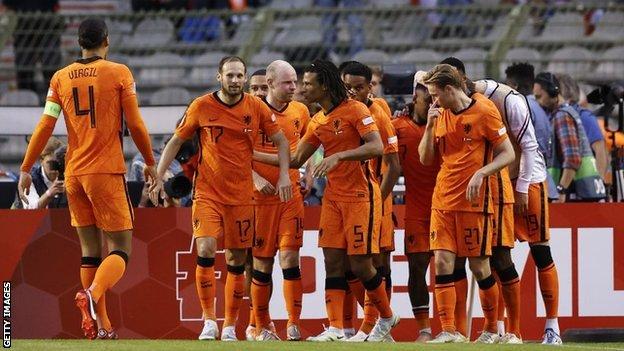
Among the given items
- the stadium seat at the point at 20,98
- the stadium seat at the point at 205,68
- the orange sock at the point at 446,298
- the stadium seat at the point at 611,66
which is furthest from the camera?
the stadium seat at the point at 205,68

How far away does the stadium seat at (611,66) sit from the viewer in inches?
806

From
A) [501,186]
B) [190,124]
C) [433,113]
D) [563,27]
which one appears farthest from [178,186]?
[563,27]

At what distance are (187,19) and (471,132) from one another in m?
9.92

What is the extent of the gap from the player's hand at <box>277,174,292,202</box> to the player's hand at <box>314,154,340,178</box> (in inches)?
11.6

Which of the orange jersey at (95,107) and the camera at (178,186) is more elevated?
the orange jersey at (95,107)

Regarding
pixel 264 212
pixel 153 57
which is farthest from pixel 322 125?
pixel 153 57

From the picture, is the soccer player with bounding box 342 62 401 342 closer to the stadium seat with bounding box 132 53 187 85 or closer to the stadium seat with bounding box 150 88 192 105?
the stadium seat with bounding box 150 88 192 105

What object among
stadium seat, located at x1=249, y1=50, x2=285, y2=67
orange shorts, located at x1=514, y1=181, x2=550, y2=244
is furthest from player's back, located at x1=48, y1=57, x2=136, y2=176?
stadium seat, located at x1=249, y1=50, x2=285, y2=67

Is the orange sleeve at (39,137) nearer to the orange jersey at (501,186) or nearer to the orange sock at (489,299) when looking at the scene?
the orange jersey at (501,186)

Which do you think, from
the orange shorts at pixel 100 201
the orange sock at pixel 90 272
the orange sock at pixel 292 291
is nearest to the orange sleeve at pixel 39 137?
the orange shorts at pixel 100 201

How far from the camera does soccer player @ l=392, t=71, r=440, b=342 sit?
→ 13.1 meters

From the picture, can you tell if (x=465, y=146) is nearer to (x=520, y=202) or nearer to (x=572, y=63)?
(x=520, y=202)

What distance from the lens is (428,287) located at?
14.3 metres

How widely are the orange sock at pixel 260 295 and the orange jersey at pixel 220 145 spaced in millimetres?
702
